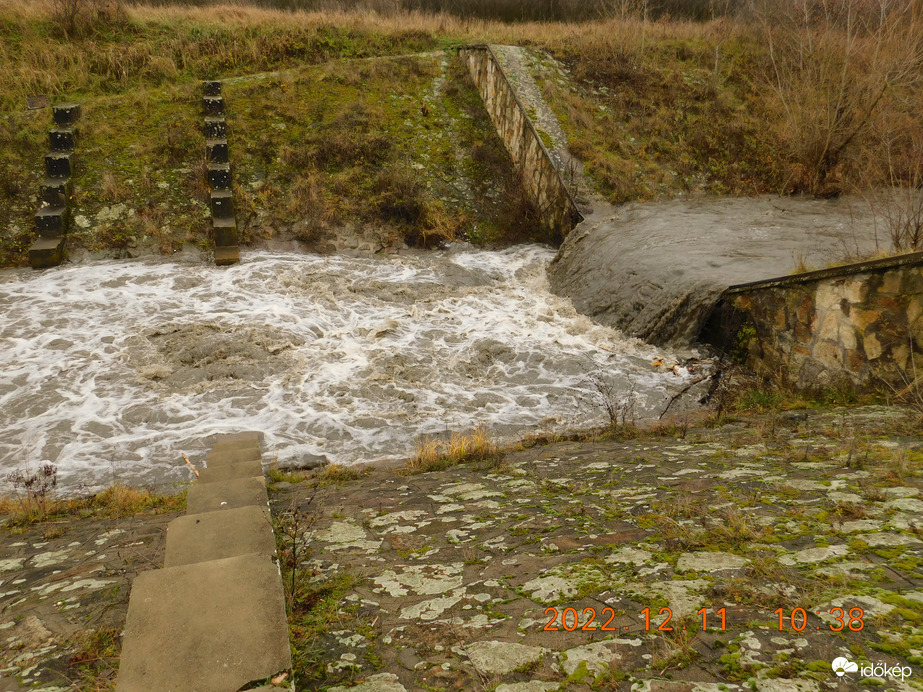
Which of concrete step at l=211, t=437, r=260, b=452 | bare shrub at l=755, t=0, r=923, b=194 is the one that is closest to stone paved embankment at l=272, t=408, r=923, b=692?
concrete step at l=211, t=437, r=260, b=452

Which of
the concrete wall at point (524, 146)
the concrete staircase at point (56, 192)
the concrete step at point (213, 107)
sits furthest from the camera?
the concrete step at point (213, 107)

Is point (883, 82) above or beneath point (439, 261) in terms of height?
above

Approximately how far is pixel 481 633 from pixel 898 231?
6.87 m

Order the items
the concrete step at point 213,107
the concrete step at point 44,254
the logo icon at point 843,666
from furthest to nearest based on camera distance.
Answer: the concrete step at point 213,107 < the concrete step at point 44,254 < the logo icon at point 843,666

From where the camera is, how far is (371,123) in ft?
48.7

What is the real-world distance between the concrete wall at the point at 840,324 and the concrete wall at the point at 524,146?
598 cm

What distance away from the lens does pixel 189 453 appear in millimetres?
6336

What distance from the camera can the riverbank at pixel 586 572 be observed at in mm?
2346

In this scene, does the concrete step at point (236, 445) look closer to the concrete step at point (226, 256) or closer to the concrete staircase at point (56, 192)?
the concrete step at point (226, 256)

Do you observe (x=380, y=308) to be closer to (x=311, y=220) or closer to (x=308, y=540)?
(x=311, y=220)

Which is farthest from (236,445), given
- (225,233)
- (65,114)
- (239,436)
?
(65,114)

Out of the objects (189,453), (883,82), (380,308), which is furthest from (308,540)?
(883,82)

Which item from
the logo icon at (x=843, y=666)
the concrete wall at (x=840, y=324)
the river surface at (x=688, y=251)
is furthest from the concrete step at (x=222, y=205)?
the logo icon at (x=843, y=666)

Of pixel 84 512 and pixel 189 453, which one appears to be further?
pixel 189 453
